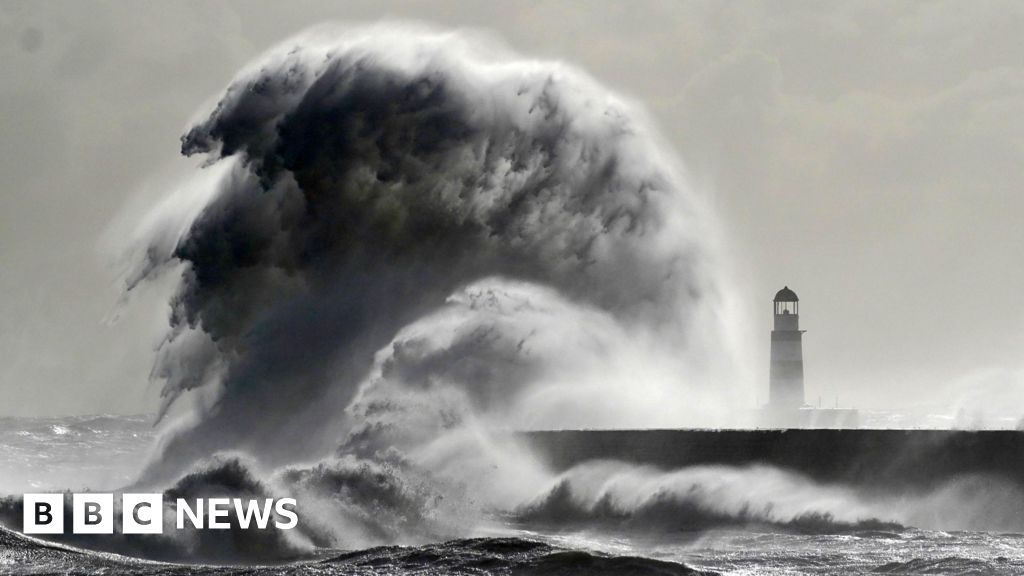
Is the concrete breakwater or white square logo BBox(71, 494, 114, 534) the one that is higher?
the concrete breakwater

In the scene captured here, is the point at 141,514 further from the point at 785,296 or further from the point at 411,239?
the point at 785,296

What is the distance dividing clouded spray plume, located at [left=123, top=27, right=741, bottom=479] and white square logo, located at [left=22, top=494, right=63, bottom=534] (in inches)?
303

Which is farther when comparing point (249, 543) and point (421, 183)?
point (421, 183)

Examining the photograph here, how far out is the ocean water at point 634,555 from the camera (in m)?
15.3

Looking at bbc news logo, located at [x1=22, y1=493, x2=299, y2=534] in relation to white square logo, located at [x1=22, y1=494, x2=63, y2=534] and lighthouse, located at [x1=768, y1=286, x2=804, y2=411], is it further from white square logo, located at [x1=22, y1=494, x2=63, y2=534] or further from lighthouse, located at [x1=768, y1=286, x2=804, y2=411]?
lighthouse, located at [x1=768, y1=286, x2=804, y2=411]

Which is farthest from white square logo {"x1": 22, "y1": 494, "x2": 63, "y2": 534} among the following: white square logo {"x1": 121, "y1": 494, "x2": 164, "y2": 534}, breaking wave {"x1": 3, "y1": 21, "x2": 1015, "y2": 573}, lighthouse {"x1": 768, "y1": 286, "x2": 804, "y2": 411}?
lighthouse {"x1": 768, "y1": 286, "x2": 804, "y2": 411}

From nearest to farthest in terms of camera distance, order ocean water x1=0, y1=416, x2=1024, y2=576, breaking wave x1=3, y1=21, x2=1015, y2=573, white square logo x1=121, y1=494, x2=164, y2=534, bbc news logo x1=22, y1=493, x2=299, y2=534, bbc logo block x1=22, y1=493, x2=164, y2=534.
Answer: ocean water x1=0, y1=416, x2=1024, y2=576, white square logo x1=121, y1=494, x2=164, y2=534, bbc logo block x1=22, y1=493, x2=164, y2=534, bbc news logo x1=22, y1=493, x2=299, y2=534, breaking wave x1=3, y1=21, x2=1015, y2=573

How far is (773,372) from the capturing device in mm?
44781

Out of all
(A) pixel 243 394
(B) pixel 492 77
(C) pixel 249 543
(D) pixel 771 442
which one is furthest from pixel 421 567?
(B) pixel 492 77

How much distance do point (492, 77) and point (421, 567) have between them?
14.5 metres

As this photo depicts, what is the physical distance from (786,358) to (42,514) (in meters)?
29.5

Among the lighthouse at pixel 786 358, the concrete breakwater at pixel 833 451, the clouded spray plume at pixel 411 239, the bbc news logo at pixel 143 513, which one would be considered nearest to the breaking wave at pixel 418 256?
the clouded spray plume at pixel 411 239

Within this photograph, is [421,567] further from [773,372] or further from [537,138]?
[773,372]

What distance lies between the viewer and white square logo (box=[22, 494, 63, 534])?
17.8 meters
